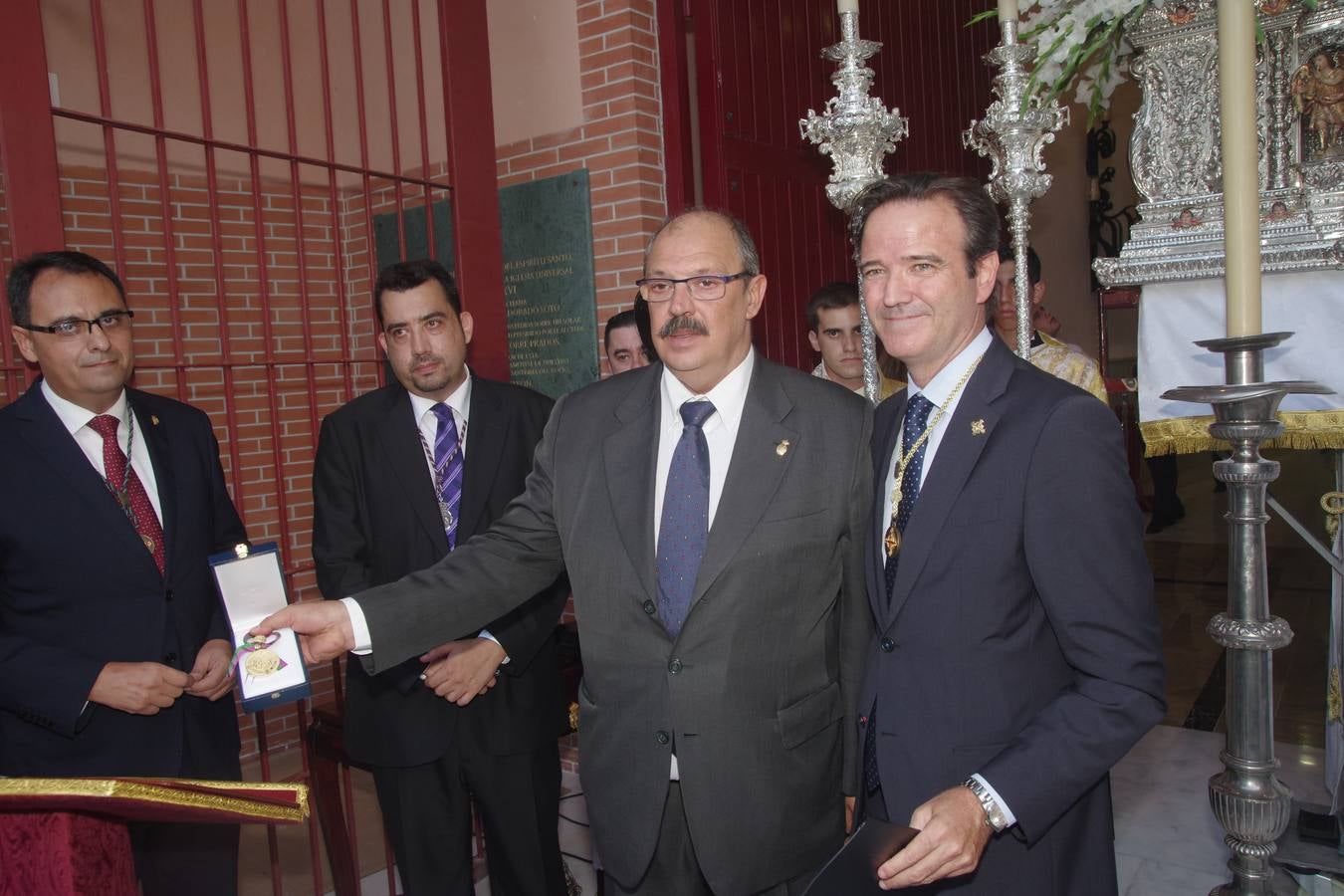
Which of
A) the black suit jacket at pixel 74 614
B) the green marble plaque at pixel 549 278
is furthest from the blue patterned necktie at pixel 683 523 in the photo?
the green marble plaque at pixel 549 278

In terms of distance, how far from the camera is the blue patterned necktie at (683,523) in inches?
71.4

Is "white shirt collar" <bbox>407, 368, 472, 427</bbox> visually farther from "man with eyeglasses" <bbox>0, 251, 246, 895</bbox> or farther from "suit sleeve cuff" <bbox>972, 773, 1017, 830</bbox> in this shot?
"suit sleeve cuff" <bbox>972, 773, 1017, 830</bbox>

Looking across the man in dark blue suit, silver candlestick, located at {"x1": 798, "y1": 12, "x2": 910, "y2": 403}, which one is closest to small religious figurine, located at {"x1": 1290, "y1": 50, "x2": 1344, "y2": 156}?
silver candlestick, located at {"x1": 798, "y1": 12, "x2": 910, "y2": 403}

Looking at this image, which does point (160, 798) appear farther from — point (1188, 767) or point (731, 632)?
point (1188, 767)

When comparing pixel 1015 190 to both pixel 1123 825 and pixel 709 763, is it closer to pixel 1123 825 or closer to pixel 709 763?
pixel 709 763

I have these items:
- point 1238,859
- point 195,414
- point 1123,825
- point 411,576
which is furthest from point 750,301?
point 1123,825

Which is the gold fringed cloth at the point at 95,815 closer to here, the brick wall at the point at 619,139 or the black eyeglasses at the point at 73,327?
the black eyeglasses at the point at 73,327

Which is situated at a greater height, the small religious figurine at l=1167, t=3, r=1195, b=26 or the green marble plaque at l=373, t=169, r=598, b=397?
the small religious figurine at l=1167, t=3, r=1195, b=26

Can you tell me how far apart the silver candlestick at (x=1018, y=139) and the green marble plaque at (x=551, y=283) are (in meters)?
2.70

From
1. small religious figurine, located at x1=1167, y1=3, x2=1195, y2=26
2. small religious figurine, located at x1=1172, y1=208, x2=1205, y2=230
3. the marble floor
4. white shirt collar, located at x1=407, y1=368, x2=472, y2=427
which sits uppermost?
small religious figurine, located at x1=1167, y1=3, x2=1195, y2=26

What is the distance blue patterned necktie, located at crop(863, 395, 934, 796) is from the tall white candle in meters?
0.50

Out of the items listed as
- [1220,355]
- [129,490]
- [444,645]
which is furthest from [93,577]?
[1220,355]

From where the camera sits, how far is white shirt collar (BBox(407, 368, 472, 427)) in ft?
9.23

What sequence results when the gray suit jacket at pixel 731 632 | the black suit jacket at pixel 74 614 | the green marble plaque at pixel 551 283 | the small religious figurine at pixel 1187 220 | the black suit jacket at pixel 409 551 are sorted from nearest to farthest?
the gray suit jacket at pixel 731 632
the black suit jacket at pixel 74 614
the small religious figurine at pixel 1187 220
the black suit jacket at pixel 409 551
the green marble plaque at pixel 551 283
